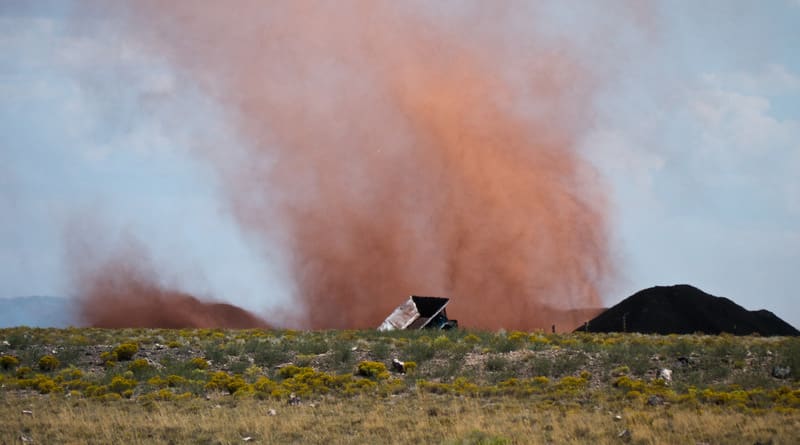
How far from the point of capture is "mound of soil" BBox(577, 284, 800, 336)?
6675 centimetres

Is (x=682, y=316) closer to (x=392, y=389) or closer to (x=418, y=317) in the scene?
(x=418, y=317)

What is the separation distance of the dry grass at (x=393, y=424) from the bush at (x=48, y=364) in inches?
354

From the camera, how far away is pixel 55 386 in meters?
34.7

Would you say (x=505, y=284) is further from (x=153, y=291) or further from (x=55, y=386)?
(x=55, y=386)

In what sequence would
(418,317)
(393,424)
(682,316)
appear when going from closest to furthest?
(393,424)
(418,317)
(682,316)

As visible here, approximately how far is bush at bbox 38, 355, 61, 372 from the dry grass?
900cm

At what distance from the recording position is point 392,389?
32875 millimetres

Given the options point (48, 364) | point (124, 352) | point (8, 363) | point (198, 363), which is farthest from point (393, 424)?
point (8, 363)

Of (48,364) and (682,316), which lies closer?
(48,364)

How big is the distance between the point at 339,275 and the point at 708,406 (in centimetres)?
4909

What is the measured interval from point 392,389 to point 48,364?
15.9m

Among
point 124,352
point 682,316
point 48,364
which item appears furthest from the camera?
point 682,316

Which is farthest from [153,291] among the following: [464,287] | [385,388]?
[385,388]

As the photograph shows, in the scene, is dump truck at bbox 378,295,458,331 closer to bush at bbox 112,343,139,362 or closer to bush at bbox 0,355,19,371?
bush at bbox 112,343,139,362
